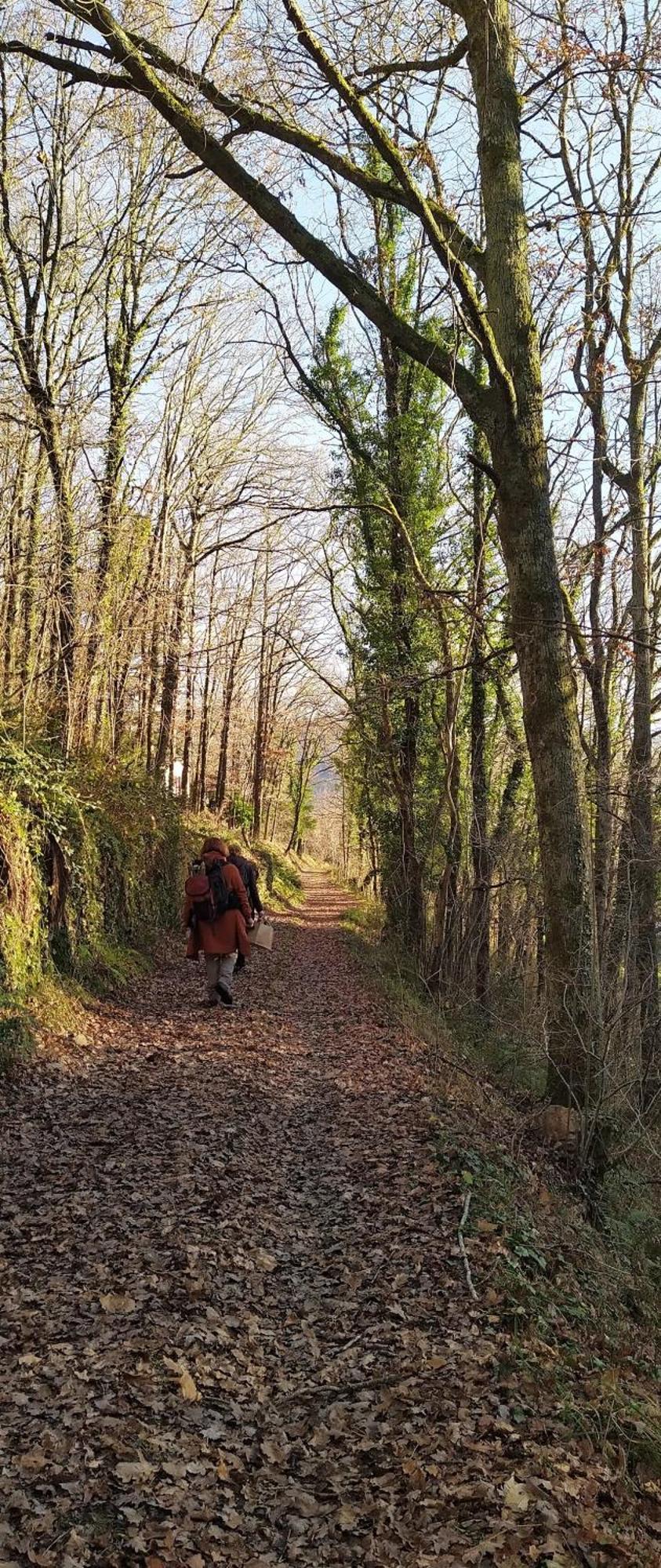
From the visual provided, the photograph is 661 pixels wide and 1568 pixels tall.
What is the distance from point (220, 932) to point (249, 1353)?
270 inches

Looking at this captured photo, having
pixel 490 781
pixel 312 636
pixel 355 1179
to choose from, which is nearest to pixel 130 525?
pixel 312 636

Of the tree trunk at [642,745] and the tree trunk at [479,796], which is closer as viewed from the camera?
the tree trunk at [642,745]

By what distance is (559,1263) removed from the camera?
566 centimetres

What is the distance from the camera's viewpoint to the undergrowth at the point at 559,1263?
4.10 m

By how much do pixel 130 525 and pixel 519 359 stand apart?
9336 millimetres

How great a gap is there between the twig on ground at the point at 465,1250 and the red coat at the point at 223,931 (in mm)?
5725

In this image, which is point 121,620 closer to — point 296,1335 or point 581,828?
point 581,828

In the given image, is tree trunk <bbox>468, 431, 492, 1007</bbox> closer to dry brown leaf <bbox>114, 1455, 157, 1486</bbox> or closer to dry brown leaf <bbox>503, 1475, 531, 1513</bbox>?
dry brown leaf <bbox>503, 1475, 531, 1513</bbox>

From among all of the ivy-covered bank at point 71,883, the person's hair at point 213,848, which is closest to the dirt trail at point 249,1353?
the ivy-covered bank at point 71,883

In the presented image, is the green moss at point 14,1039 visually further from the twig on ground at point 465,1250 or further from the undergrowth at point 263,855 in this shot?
the undergrowth at point 263,855

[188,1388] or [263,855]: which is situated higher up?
[263,855]

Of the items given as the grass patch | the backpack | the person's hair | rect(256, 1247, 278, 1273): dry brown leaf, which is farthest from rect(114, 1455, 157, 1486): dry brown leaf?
the person's hair

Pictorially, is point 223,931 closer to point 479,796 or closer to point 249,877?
point 249,877

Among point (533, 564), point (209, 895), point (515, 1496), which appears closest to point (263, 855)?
point (209, 895)
